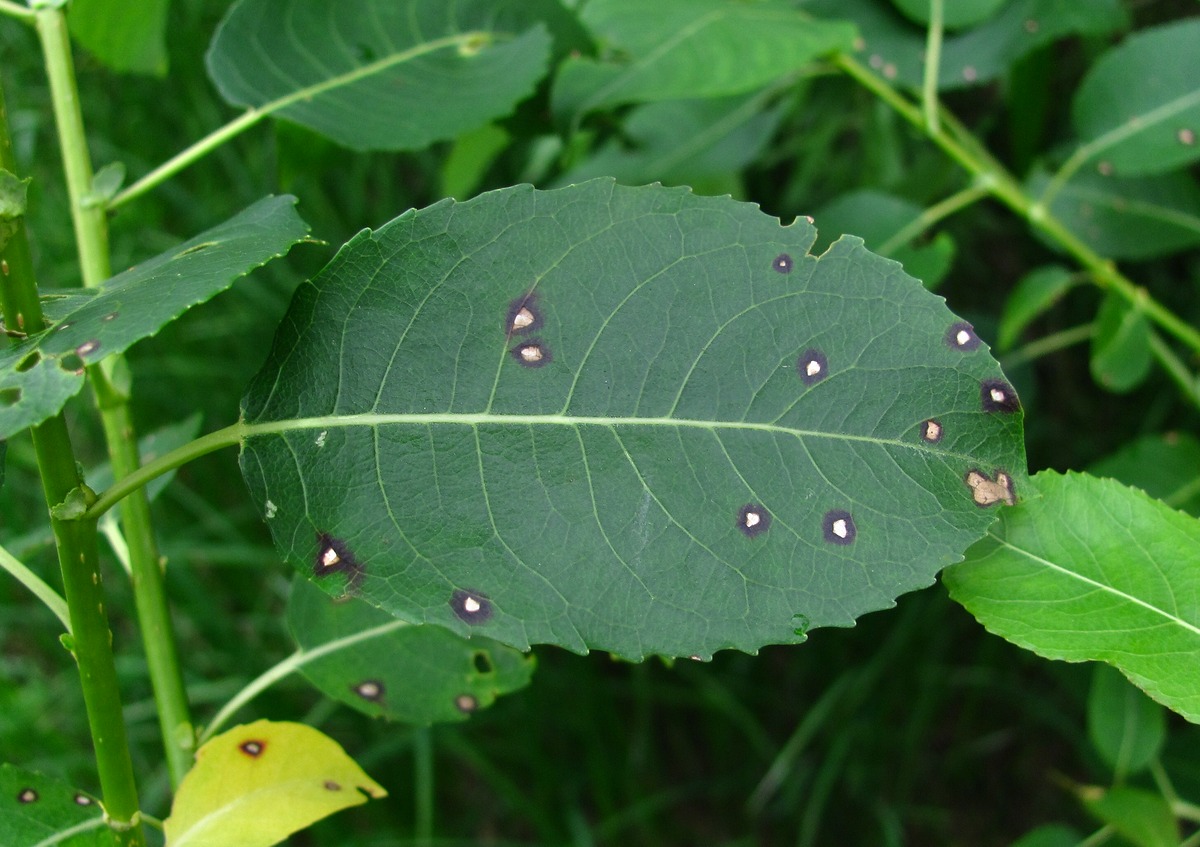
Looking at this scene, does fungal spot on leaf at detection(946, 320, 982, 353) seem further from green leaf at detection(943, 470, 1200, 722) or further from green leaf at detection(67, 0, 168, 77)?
green leaf at detection(67, 0, 168, 77)

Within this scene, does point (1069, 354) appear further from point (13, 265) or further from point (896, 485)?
point (13, 265)

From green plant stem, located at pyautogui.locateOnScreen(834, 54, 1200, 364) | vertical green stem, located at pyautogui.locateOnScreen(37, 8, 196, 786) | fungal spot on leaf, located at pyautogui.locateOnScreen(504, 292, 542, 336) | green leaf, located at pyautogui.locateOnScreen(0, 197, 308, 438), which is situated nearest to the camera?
green leaf, located at pyautogui.locateOnScreen(0, 197, 308, 438)

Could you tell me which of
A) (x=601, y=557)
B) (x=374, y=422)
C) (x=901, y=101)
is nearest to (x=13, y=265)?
(x=374, y=422)

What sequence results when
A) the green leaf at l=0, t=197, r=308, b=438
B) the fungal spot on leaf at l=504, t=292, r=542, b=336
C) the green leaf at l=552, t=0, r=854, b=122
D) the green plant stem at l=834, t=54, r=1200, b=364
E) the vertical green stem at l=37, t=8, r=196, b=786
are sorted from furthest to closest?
the green plant stem at l=834, t=54, r=1200, b=364, the green leaf at l=552, t=0, r=854, b=122, the vertical green stem at l=37, t=8, r=196, b=786, the fungal spot on leaf at l=504, t=292, r=542, b=336, the green leaf at l=0, t=197, r=308, b=438

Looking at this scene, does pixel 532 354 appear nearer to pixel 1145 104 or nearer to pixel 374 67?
pixel 374 67

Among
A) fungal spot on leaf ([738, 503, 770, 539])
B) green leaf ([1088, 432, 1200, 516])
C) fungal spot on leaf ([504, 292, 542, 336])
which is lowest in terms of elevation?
green leaf ([1088, 432, 1200, 516])

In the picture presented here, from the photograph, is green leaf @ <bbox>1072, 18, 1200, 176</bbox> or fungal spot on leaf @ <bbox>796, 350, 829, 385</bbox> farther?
green leaf @ <bbox>1072, 18, 1200, 176</bbox>

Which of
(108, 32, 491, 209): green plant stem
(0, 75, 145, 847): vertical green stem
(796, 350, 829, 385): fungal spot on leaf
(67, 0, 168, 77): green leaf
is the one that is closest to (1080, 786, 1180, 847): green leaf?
(796, 350, 829, 385): fungal spot on leaf
